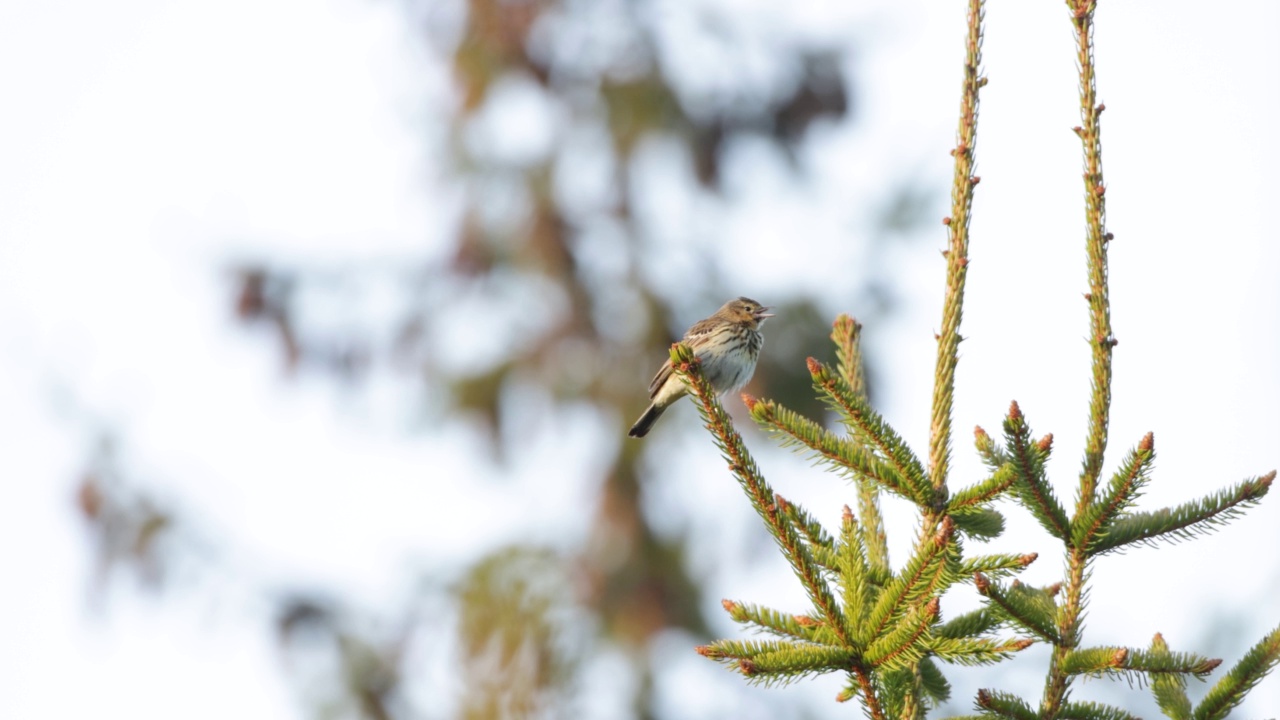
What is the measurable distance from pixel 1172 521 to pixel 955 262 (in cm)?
70

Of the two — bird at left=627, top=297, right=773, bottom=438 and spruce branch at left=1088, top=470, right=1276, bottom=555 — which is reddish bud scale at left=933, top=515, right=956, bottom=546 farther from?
bird at left=627, top=297, right=773, bottom=438

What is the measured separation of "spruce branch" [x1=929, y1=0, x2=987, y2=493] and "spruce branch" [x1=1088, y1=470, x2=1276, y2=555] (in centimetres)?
37

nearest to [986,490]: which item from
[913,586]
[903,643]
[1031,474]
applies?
[1031,474]

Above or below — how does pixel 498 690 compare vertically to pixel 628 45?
below

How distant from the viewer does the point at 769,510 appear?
111 inches

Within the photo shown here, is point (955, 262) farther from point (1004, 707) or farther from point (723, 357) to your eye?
point (723, 357)

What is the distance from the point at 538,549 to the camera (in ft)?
48.9

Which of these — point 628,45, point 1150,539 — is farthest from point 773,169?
point 1150,539

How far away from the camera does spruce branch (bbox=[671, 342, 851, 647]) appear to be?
2689 mm

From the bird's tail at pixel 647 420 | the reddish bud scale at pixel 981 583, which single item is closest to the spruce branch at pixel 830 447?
the reddish bud scale at pixel 981 583

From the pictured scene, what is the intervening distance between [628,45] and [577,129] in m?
1.22

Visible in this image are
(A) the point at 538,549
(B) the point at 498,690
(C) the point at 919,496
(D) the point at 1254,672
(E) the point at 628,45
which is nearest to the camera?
(D) the point at 1254,672

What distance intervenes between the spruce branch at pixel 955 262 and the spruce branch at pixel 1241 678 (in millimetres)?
664

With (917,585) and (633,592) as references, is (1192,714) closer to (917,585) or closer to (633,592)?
(917,585)
